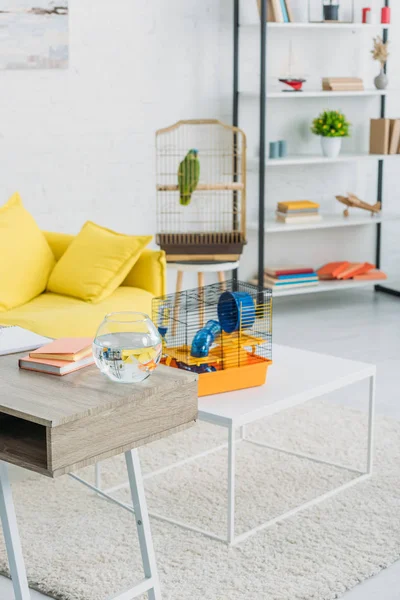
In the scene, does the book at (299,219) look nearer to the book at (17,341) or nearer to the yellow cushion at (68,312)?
the yellow cushion at (68,312)

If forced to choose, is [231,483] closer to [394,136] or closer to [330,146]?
[330,146]

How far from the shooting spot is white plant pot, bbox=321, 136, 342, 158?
218 inches

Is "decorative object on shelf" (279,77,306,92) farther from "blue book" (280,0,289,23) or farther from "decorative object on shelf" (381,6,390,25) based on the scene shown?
"decorative object on shelf" (381,6,390,25)

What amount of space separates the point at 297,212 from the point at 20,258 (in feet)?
6.92

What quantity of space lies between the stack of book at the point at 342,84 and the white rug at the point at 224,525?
8.42 ft

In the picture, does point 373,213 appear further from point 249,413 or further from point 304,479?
point 249,413

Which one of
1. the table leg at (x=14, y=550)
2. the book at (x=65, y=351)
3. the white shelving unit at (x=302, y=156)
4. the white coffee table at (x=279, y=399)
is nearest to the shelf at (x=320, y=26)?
the white shelving unit at (x=302, y=156)

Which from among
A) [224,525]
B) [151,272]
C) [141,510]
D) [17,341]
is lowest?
[224,525]

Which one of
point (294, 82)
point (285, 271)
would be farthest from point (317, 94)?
point (285, 271)

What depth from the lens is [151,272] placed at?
13.1 ft

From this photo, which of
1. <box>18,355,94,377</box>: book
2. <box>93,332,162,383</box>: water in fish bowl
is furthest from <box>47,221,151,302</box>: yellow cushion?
<box>93,332,162,383</box>: water in fish bowl

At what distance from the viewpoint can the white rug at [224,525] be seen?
246 cm

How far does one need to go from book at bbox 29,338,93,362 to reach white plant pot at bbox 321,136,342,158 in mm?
3654

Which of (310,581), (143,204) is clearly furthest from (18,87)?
(310,581)
